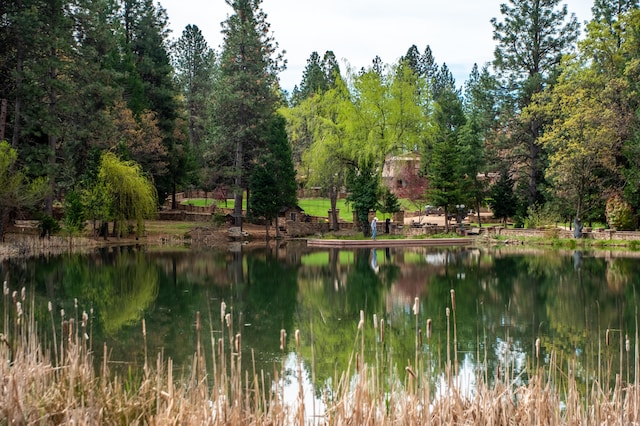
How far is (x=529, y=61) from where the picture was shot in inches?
1989

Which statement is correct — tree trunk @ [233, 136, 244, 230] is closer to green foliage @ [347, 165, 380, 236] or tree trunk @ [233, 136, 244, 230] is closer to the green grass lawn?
green foliage @ [347, 165, 380, 236]

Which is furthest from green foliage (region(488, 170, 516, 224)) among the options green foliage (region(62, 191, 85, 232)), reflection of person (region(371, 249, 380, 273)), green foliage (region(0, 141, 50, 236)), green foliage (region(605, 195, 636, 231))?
green foliage (region(0, 141, 50, 236))

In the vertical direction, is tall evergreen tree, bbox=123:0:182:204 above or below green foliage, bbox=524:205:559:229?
above

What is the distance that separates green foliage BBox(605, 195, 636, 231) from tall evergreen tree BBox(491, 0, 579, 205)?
8.88 m

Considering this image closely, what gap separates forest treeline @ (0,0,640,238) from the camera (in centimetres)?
3844

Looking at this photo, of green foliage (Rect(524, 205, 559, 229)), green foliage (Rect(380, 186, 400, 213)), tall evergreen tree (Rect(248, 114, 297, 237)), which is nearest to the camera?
green foliage (Rect(524, 205, 559, 229))

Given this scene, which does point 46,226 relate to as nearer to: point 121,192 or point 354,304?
point 121,192

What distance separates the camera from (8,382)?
21.2ft

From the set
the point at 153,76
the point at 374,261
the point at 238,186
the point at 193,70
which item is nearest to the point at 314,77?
the point at 193,70

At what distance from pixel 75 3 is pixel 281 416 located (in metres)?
41.5

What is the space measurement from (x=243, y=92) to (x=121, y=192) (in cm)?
1476

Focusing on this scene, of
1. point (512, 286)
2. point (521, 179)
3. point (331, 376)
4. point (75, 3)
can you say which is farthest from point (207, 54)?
point (331, 376)

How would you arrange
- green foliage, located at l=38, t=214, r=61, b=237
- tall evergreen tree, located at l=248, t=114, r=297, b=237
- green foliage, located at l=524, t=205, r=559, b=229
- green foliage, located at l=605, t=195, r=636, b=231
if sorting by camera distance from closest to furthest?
green foliage, located at l=38, t=214, r=61, b=237 < green foliage, located at l=605, t=195, r=636, b=231 < green foliage, located at l=524, t=205, r=559, b=229 < tall evergreen tree, located at l=248, t=114, r=297, b=237

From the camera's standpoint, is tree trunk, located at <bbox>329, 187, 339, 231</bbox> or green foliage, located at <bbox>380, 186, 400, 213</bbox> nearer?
green foliage, located at <bbox>380, 186, 400, 213</bbox>
